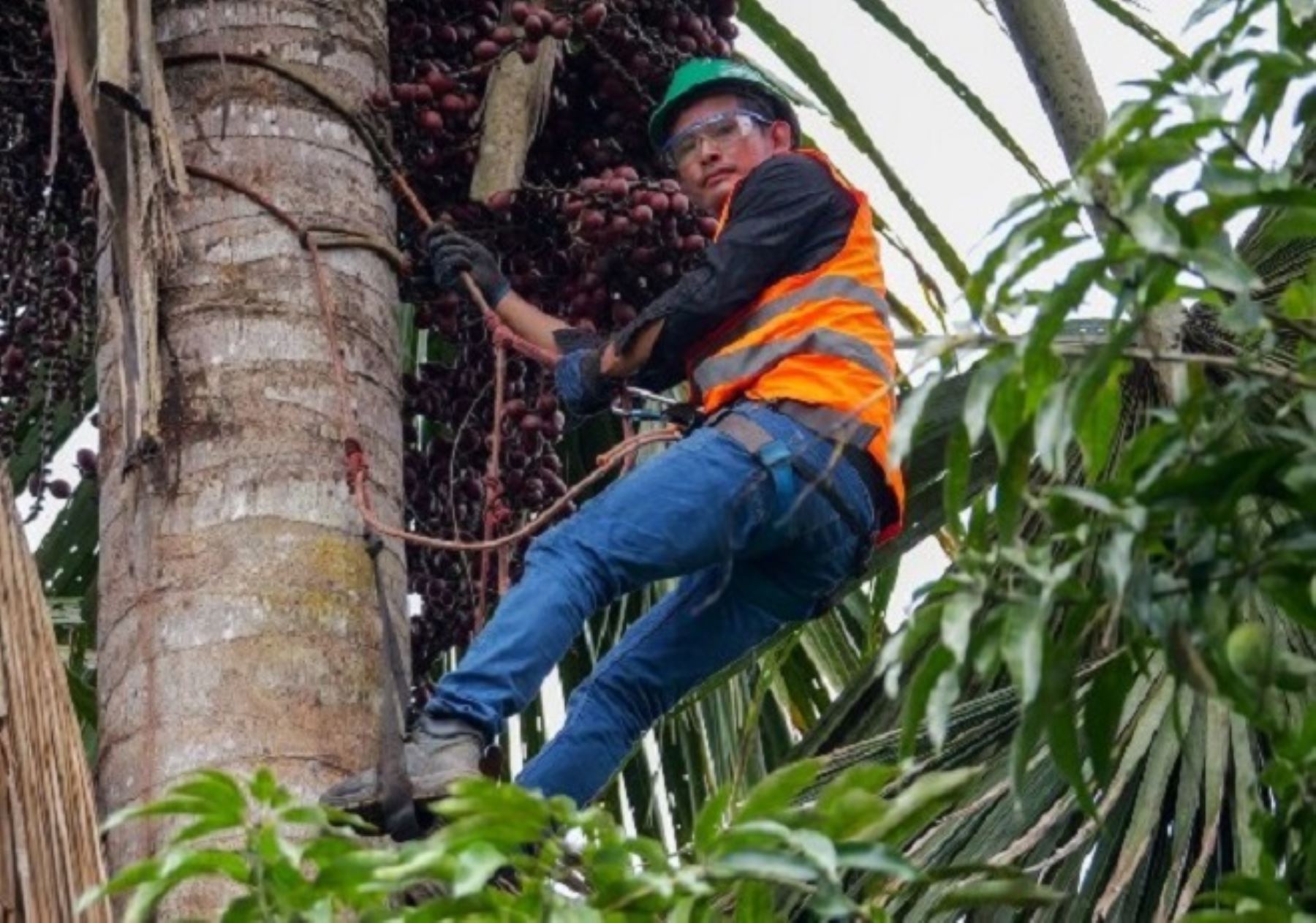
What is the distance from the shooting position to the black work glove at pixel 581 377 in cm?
416

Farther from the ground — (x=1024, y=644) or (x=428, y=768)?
(x=428, y=768)

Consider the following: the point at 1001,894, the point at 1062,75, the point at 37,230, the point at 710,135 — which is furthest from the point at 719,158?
the point at 1001,894

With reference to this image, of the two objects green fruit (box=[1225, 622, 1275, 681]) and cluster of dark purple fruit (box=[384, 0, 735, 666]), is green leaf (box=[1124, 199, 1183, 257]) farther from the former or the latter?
cluster of dark purple fruit (box=[384, 0, 735, 666])

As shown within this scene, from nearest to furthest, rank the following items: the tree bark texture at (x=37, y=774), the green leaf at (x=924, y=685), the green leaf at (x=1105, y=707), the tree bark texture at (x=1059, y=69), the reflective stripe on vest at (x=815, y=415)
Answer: the green leaf at (x=924, y=685), the green leaf at (x=1105, y=707), the tree bark texture at (x=37, y=774), the tree bark texture at (x=1059, y=69), the reflective stripe on vest at (x=815, y=415)

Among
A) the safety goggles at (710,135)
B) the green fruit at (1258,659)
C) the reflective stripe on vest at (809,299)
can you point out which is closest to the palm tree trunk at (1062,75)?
the reflective stripe on vest at (809,299)

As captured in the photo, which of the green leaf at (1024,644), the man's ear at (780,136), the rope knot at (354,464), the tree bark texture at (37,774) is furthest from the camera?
the man's ear at (780,136)

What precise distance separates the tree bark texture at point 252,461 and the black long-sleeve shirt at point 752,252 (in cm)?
43

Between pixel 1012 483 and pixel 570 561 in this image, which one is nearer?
pixel 1012 483

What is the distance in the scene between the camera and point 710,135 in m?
4.49

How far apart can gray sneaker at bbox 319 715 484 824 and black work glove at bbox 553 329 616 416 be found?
67 centimetres

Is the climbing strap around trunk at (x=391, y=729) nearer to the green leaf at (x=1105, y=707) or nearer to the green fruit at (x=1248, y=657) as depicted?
the green leaf at (x=1105, y=707)

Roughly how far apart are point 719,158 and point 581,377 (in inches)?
22.9

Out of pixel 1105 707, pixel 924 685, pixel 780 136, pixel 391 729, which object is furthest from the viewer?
pixel 780 136

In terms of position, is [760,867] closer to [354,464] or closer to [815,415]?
[354,464]
